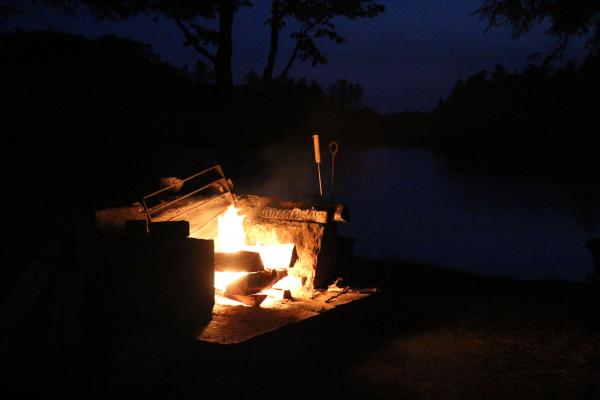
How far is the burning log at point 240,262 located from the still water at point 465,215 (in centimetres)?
130

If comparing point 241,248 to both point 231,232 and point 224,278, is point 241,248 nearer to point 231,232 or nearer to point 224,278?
Answer: point 231,232

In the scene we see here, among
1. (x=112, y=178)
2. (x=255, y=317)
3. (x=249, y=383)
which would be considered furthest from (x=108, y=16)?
(x=249, y=383)

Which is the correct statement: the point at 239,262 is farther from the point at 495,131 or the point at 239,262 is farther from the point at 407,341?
the point at 495,131

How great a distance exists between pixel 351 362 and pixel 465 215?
20.4m

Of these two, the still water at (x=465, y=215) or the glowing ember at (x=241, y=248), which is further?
the still water at (x=465, y=215)

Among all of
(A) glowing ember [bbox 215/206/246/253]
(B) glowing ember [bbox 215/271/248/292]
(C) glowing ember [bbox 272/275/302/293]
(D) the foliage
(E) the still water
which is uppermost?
(D) the foliage

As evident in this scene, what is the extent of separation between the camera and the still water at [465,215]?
50.3ft

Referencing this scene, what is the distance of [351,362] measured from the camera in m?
4.48

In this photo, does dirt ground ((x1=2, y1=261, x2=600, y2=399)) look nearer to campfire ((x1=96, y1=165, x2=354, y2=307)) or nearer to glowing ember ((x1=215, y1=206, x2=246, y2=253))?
campfire ((x1=96, y1=165, x2=354, y2=307))

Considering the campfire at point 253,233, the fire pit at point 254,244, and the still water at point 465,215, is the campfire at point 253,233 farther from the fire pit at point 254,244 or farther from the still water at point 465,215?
the still water at point 465,215

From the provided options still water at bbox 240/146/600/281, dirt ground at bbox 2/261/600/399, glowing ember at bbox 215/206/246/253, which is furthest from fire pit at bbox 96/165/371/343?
still water at bbox 240/146/600/281

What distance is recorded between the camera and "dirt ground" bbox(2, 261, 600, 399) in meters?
3.91

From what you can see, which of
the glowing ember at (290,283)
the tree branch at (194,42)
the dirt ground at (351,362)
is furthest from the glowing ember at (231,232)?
the tree branch at (194,42)

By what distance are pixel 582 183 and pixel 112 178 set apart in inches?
1021
